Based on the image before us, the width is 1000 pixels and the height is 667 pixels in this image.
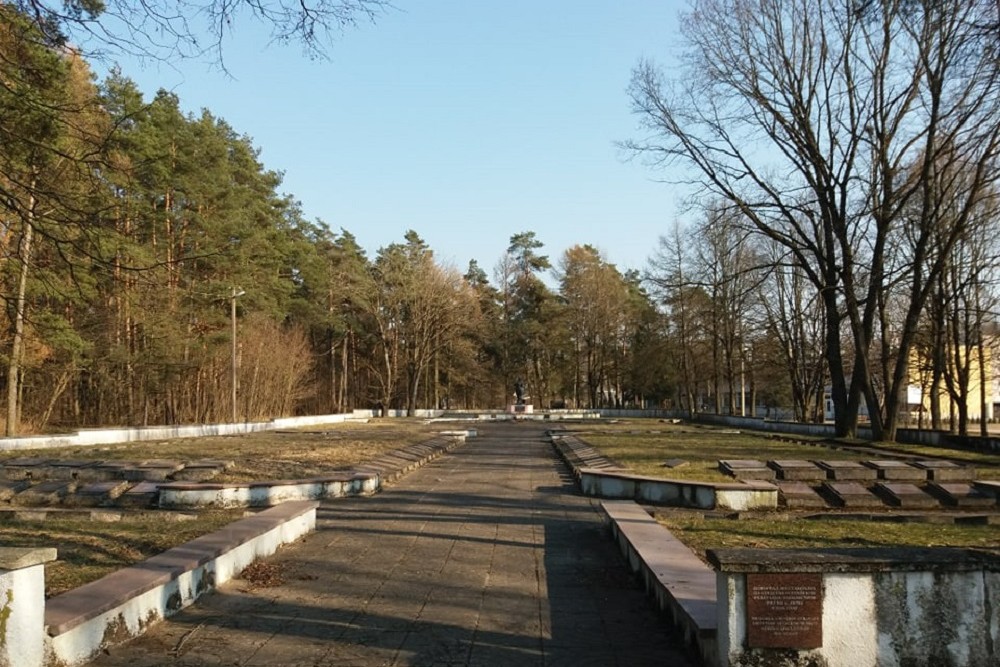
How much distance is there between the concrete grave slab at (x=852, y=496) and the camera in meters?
12.1

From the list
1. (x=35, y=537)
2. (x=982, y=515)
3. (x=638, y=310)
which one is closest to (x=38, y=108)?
(x=35, y=537)

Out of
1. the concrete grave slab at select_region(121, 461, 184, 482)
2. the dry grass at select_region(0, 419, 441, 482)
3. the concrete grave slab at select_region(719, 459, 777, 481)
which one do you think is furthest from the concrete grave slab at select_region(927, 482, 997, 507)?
the concrete grave slab at select_region(121, 461, 184, 482)

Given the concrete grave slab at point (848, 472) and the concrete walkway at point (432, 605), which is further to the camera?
the concrete grave slab at point (848, 472)

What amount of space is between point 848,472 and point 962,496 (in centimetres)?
220

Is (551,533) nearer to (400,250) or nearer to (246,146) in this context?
(246,146)

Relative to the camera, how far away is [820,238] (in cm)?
3294

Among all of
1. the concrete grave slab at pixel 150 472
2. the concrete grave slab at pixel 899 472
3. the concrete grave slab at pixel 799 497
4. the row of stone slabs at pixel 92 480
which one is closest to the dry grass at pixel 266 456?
the row of stone slabs at pixel 92 480

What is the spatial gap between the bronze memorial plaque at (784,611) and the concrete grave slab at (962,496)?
8796 millimetres

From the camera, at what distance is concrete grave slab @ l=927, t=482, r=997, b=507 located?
11930mm

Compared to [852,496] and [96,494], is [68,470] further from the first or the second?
[852,496]

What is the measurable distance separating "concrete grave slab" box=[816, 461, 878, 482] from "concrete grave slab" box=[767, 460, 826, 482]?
133 millimetres

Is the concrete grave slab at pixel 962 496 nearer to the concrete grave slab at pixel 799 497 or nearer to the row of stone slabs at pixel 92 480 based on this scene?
the concrete grave slab at pixel 799 497

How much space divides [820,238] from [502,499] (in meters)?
24.0

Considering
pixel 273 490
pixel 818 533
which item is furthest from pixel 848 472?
pixel 273 490
